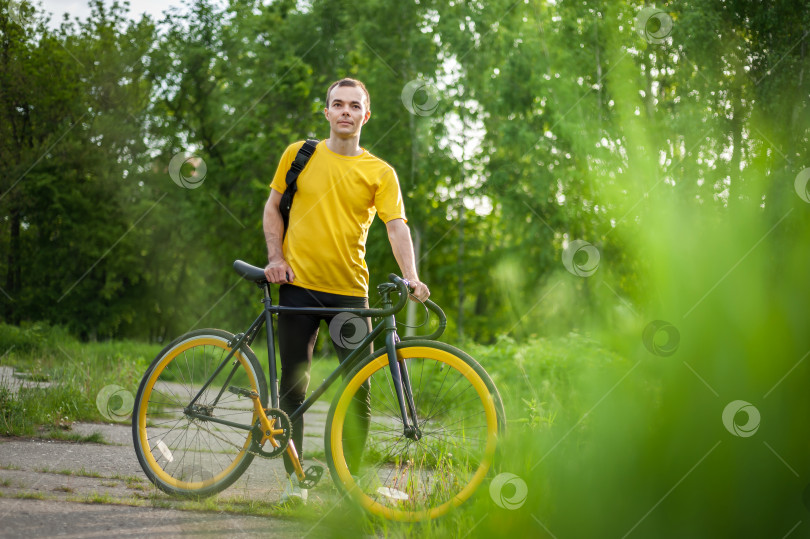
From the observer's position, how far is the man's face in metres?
3.25

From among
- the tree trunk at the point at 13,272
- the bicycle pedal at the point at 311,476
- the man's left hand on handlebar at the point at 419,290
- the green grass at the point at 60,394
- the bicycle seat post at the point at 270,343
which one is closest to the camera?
the man's left hand on handlebar at the point at 419,290

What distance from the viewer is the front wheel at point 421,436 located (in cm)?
282

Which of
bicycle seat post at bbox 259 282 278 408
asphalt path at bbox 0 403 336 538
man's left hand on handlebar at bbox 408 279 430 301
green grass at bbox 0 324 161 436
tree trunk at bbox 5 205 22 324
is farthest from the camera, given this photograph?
tree trunk at bbox 5 205 22 324

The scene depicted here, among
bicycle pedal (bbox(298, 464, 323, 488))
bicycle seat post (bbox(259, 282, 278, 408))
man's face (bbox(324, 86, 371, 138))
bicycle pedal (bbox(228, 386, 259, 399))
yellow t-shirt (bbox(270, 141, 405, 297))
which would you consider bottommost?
bicycle pedal (bbox(298, 464, 323, 488))

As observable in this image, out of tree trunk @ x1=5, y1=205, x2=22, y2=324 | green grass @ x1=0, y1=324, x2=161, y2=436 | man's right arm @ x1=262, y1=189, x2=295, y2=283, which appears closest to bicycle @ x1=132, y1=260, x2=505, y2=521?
man's right arm @ x1=262, y1=189, x2=295, y2=283

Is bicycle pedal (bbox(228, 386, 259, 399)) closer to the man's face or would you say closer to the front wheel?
the front wheel

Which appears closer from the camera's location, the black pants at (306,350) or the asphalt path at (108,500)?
the asphalt path at (108,500)

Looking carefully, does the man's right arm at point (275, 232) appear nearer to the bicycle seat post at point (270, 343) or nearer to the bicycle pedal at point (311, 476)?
the bicycle seat post at point (270, 343)

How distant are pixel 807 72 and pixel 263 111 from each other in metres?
16.5

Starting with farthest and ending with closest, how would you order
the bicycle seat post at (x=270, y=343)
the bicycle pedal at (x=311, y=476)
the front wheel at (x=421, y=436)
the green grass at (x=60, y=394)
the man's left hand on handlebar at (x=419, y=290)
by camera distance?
the green grass at (x=60, y=394) → the bicycle seat post at (x=270, y=343) → the bicycle pedal at (x=311, y=476) → the man's left hand on handlebar at (x=419, y=290) → the front wheel at (x=421, y=436)

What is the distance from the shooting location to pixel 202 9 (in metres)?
21.1

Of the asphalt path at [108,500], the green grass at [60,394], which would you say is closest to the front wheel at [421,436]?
the asphalt path at [108,500]

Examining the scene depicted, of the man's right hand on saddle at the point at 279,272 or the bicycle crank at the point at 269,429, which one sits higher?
the man's right hand on saddle at the point at 279,272

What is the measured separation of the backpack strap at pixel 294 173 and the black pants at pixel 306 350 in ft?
1.15
